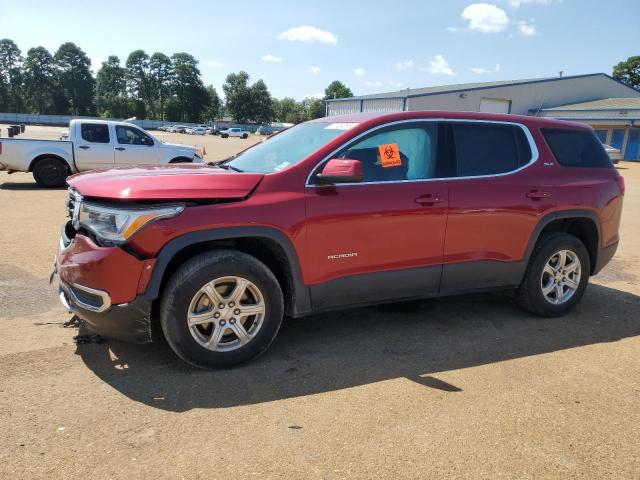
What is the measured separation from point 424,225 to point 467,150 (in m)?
0.85

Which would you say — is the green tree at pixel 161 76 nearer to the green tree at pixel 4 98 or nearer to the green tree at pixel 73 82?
the green tree at pixel 73 82

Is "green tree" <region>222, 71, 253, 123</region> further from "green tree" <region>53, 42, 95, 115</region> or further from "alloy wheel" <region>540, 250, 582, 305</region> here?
"alloy wheel" <region>540, 250, 582, 305</region>

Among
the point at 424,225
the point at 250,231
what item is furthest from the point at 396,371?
the point at 250,231

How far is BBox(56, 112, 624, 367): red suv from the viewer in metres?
3.22

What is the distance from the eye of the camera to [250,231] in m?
3.40

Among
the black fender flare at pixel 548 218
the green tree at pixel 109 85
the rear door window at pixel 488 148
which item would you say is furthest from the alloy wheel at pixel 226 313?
the green tree at pixel 109 85

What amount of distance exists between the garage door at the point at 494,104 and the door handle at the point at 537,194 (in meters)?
35.2

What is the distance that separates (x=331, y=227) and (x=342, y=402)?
1.22 metres

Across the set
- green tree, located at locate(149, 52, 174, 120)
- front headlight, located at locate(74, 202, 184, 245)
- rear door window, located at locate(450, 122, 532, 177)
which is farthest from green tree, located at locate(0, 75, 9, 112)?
rear door window, located at locate(450, 122, 532, 177)

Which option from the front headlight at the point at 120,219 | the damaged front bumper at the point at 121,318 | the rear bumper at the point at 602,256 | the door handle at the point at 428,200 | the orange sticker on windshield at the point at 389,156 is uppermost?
the orange sticker on windshield at the point at 389,156

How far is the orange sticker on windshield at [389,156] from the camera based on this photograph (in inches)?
155

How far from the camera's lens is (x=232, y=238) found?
11.3 feet

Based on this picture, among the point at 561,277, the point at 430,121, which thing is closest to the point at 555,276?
the point at 561,277

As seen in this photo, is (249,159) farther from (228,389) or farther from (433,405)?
(433,405)
